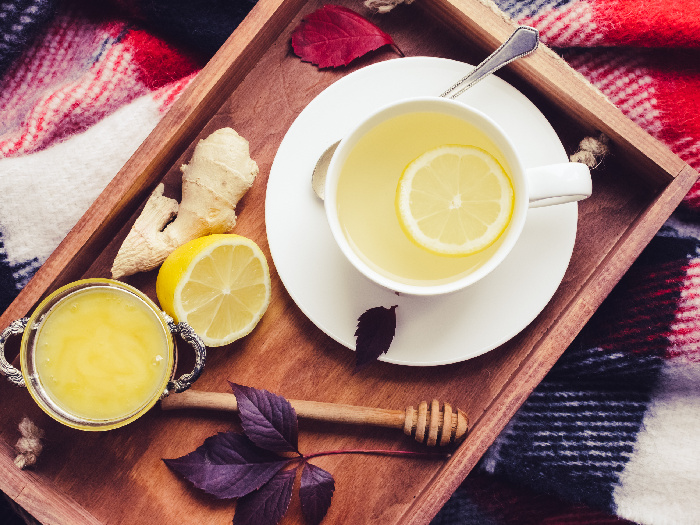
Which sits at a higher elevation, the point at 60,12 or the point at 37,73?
the point at 60,12

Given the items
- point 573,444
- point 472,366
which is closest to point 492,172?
point 472,366

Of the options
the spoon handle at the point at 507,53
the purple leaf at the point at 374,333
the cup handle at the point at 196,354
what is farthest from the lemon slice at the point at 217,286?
the spoon handle at the point at 507,53

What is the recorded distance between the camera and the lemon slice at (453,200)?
0.94 metres

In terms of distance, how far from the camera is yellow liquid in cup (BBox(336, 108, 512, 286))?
96 centimetres

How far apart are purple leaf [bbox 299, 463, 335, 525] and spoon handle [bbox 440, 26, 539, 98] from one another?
0.66 metres

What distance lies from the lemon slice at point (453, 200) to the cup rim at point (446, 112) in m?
0.04

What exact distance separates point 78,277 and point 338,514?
61 cm

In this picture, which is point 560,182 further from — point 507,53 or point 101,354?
point 101,354

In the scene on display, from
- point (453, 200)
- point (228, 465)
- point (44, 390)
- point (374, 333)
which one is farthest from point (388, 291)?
point (44, 390)

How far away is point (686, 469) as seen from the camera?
1.15 meters

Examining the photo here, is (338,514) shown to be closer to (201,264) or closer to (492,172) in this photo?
(201,264)

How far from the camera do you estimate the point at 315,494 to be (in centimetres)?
98

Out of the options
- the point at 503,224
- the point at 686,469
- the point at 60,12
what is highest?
the point at 503,224

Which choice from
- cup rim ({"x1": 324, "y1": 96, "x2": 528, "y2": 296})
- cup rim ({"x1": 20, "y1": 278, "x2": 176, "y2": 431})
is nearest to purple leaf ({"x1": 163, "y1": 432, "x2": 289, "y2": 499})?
cup rim ({"x1": 20, "y1": 278, "x2": 176, "y2": 431})
